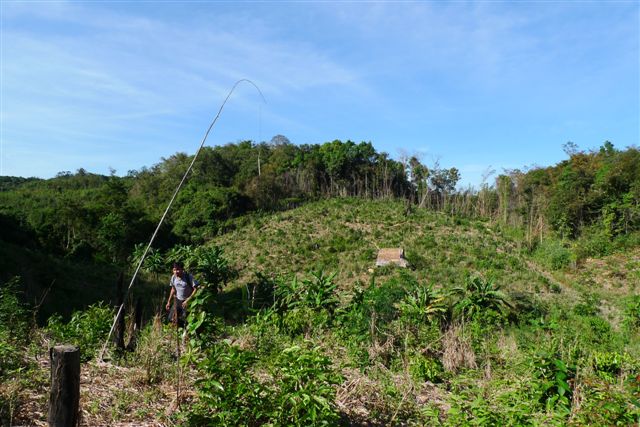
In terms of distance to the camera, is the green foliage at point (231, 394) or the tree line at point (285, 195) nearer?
the green foliage at point (231, 394)

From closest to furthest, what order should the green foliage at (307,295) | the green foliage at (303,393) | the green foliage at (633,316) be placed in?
1. the green foliage at (303,393)
2. the green foliage at (307,295)
3. the green foliage at (633,316)

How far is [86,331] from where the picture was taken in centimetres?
438

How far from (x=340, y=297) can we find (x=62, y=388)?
4.87 metres

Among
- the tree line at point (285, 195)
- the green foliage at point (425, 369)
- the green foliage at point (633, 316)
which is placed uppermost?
the tree line at point (285, 195)

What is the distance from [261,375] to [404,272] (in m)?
10.4

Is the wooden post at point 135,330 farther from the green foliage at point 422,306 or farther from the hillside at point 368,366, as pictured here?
the green foliage at point 422,306

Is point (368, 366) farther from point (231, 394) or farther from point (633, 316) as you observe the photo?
point (633, 316)

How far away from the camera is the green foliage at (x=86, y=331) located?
4.18m

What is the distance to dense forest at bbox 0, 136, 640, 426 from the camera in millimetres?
2979

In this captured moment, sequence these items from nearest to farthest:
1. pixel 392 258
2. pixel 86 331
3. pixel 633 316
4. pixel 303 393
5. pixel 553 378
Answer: pixel 303 393 < pixel 553 378 < pixel 86 331 < pixel 633 316 < pixel 392 258

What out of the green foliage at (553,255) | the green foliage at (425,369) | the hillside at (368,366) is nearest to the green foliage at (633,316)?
the hillside at (368,366)

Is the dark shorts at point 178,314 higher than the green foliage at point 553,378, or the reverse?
the dark shorts at point 178,314

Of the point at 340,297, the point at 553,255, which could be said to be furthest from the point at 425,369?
the point at 553,255

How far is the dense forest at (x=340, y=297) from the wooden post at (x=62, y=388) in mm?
629
